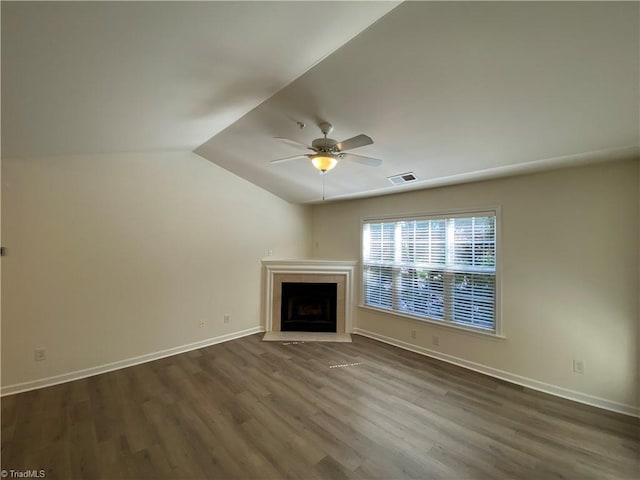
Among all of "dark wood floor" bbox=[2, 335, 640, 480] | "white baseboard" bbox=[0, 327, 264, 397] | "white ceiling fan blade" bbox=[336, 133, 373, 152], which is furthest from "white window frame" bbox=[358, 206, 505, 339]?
"white baseboard" bbox=[0, 327, 264, 397]

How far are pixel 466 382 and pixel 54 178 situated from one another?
17.1ft

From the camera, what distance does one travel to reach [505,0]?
4.22 feet

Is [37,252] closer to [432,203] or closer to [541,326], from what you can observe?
[432,203]

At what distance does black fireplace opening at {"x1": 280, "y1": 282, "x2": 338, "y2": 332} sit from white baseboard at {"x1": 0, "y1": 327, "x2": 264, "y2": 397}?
87cm

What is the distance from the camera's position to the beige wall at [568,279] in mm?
2438

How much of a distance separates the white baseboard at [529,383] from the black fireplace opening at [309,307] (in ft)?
3.70

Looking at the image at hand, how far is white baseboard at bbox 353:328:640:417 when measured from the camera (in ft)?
8.07

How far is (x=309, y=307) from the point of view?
4812 mm

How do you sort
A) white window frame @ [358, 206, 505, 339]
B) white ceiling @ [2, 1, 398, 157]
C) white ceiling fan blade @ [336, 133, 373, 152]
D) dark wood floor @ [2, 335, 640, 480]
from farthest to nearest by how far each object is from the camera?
white window frame @ [358, 206, 505, 339] → white ceiling fan blade @ [336, 133, 373, 152] → dark wood floor @ [2, 335, 640, 480] → white ceiling @ [2, 1, 398, 157]

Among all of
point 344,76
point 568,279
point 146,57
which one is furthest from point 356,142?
point 568,279

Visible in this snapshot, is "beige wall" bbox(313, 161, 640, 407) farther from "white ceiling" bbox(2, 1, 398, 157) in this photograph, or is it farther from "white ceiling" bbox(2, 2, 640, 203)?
"white ceiling" bbox(2, 1, 398, 157)

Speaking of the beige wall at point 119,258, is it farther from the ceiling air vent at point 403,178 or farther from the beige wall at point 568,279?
the beige wall at point 568,279

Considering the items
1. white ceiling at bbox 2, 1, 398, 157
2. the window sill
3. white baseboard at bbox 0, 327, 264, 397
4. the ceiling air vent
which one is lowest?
white baseboard at bbox 0, 327, 264, 397

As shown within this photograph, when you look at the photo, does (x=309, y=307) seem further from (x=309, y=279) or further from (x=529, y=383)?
(x=529, y=383)
